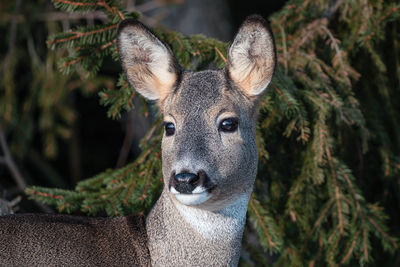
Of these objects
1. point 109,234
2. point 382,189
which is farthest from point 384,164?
point 109,234

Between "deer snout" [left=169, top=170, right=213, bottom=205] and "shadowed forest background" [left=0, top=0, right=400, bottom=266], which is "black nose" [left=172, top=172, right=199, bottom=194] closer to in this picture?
"deer snout" [left=169, top=170, right=213, bottom=205]

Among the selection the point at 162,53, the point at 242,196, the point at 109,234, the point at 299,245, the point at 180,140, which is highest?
the point at 162,53

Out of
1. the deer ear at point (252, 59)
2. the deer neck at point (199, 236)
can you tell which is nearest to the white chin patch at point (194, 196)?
the deer neck at point (199, 236)

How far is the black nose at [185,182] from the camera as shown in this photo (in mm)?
2611

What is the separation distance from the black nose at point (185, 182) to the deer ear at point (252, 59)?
0.72 m

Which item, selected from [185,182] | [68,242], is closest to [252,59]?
[185,182]

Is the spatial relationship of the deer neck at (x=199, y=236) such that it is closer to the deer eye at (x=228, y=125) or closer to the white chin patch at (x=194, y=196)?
the white chin patch at (x=194, y=196)

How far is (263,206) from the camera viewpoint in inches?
154

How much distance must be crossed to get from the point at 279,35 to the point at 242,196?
167 centimetres

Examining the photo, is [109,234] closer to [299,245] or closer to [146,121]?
[299,245]

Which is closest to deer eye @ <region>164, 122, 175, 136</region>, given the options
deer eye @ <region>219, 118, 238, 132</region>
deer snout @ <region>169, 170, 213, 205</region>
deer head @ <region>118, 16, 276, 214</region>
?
deer head @ <region>118, 16, 276, 214</region>

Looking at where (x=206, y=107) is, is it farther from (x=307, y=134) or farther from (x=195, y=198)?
(x=307, y=134)

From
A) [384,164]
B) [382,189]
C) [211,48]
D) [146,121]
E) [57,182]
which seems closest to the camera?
[211,48]

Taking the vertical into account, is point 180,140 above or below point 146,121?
above
